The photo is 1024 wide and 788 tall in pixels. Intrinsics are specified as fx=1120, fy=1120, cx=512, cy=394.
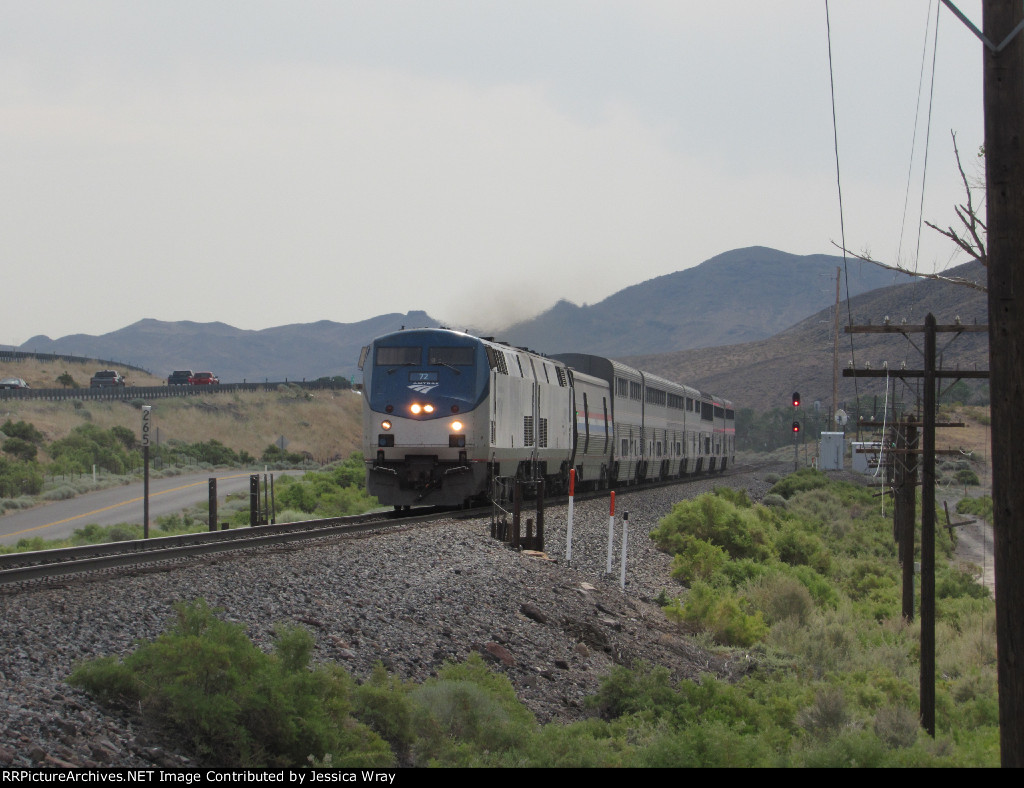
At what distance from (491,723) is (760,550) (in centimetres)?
1880

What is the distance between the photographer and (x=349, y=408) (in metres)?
100

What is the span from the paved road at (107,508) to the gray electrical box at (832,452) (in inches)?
1509

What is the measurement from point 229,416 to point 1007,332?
3254 inches

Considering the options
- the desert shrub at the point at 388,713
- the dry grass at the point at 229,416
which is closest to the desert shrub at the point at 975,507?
the dry grass at the point at 229,416

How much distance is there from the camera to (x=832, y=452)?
7069cm

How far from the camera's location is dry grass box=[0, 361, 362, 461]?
69812mm

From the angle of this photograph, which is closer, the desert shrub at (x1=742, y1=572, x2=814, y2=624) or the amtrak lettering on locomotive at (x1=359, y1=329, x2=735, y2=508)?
the desert shrub at (x1=742, y1=572, x2=814, y2=624)

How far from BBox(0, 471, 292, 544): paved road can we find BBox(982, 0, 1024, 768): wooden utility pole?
24.7m

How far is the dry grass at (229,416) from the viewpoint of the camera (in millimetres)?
69812

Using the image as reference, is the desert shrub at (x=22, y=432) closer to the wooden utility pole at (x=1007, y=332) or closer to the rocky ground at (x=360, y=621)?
the rocky ground at (x=360, y=621)

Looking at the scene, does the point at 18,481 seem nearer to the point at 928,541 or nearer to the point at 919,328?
the point at 919,328

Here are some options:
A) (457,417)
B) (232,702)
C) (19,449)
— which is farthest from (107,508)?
(232,702)

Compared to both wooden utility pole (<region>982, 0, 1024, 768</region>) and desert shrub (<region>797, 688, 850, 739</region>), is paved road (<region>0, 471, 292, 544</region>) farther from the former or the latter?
wooden utility pole (<region>982, 0, 1024, 768</region>)

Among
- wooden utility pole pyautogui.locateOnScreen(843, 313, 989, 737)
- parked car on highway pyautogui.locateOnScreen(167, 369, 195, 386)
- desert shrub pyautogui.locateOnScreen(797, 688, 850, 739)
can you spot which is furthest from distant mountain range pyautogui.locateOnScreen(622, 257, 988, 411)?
desert shrub pyautogui.locateOnScreen(797, 688, 850, 739)
